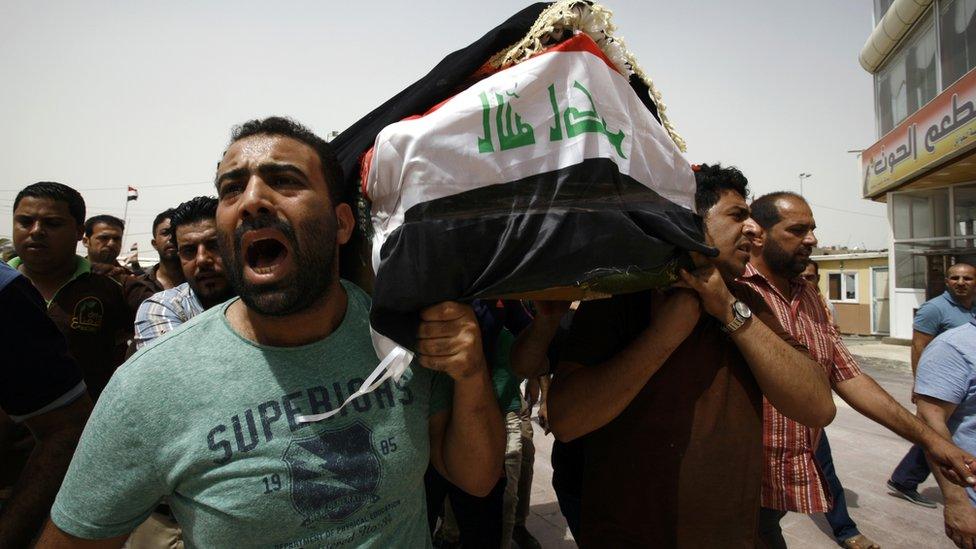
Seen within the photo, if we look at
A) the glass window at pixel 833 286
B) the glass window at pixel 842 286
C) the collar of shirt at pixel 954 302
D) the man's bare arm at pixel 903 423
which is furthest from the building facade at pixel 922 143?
the man's bare arm at pixel 903 423

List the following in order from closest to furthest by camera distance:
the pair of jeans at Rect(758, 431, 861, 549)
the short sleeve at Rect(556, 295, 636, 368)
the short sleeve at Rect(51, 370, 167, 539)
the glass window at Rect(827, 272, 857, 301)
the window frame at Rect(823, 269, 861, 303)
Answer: the short sleeve at Rect(51, 370, 167, 539), the short sleeve at Rect(556, 295, 636, 368), the pair of jeans at Rect(758, 431, 861, 549), the window frame at Rect(823, 269, 861, 303), the glass window at Rect(827, 272, 857, 301)

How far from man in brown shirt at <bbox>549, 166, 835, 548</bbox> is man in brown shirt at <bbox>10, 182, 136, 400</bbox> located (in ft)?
10.5

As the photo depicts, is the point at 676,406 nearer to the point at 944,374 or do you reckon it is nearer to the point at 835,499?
the point at 944,374

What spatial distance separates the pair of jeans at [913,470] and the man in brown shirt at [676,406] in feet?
12.5

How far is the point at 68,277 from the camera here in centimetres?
346

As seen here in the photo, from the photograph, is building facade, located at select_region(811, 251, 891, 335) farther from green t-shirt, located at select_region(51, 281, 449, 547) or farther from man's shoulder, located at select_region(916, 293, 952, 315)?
green t-shirt, located at select_region(51, 281, 449, 547)

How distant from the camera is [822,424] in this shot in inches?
70.4

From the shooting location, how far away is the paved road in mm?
3945

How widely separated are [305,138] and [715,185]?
145cm

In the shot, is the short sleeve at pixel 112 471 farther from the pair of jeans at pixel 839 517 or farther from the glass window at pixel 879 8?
the glass window at pixel 879 8

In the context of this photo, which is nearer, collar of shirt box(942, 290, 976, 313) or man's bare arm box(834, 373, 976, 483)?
man's bare arm box(834, 373, 976, 483)

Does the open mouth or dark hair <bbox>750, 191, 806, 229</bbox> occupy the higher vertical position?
dark hair <bbox>750, 191, 806, 229</bbox>

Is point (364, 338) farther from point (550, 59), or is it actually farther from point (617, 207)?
point (550, 59)

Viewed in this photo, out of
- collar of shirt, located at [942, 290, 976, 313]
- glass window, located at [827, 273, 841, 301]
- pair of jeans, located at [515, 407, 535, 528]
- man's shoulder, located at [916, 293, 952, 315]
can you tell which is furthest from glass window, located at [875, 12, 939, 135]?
pair of jeans, located at [515, 407, 535, 528]
